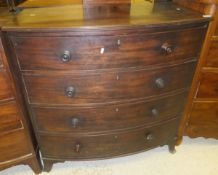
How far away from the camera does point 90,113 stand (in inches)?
45.4

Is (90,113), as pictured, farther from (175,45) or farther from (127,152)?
(175,45)

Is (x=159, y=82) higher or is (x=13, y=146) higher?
(x=159, y=82)

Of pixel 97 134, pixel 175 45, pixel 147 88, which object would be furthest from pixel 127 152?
pixel 175 45

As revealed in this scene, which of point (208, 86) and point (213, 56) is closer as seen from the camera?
point (213, 56)

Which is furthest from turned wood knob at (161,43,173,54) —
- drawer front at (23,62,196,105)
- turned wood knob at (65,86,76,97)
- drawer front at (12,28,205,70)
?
turned wood knob at (65,86,76,97)

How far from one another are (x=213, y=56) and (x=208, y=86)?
21 cm

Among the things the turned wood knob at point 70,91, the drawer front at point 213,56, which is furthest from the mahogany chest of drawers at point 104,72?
the drawer front at point 213,56

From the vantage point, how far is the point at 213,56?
1203mm

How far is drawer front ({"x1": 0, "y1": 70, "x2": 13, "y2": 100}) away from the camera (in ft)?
3.27

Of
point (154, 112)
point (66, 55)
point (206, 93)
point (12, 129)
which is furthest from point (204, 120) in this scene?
point (12, 129)

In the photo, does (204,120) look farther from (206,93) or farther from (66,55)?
(66,55)

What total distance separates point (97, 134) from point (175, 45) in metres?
0.68

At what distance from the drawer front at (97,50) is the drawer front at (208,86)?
350 mm

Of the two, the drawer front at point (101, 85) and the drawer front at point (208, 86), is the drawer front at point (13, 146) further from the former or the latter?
the drawer front at point (208, 86)
